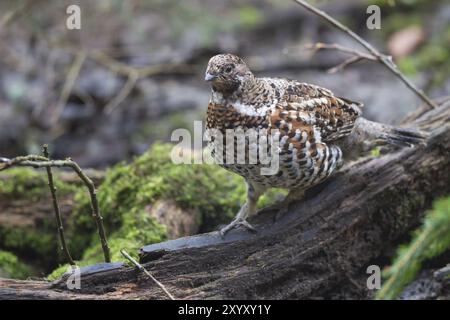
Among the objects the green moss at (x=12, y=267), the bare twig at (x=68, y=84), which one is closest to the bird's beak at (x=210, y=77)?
the green moss at (x=12, y=267)

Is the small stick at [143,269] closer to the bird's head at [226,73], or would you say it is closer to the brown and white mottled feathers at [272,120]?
the brown and white mottled feathers at [272,120]

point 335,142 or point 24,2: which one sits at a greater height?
point 24,2

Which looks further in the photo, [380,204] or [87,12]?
[87,12]

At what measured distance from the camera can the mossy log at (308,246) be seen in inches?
142

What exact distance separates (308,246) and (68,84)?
15.0 ft

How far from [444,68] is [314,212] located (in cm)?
465

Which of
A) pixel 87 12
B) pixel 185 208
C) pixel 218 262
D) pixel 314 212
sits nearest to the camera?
pixel 218 262

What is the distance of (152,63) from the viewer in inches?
350

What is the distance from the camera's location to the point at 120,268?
3.62m

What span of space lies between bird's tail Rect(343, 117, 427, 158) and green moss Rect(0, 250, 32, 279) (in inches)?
97.5

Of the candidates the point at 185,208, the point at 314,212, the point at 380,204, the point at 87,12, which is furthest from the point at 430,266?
the point at 87,12

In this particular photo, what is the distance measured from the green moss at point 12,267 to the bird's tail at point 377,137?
248 cm
